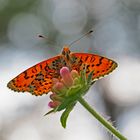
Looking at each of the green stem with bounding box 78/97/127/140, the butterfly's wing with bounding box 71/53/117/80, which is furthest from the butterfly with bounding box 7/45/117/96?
the green stem with bounding box 78/97/127/140

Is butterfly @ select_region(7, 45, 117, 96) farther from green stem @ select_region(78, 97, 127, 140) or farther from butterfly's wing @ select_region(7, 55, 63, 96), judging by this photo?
green stem @ select_region(78, 97, 127, 140)

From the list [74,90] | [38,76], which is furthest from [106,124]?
[38,76]

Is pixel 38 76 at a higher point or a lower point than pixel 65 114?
higher

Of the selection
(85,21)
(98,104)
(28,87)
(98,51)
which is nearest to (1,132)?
(98,104)

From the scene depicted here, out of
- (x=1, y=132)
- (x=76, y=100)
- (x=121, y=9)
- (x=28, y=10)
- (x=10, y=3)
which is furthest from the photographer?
(x=121, y=9)

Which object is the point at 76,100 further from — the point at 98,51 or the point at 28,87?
the point at 98,51

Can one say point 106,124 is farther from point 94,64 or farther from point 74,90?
point 94,64

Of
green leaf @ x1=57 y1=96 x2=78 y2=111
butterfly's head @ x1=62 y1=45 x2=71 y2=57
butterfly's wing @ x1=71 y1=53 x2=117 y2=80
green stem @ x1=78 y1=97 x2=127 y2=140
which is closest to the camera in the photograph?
green stem @ x1=78 y1=97 x2=127 y2=140
